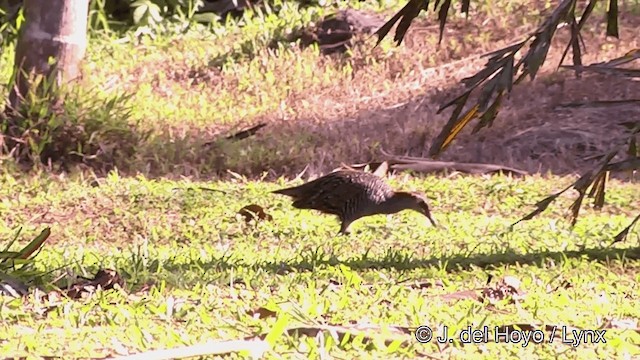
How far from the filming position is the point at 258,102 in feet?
37.0

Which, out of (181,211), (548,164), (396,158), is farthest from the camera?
(548,164)

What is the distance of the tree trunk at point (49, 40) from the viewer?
30.2 feet

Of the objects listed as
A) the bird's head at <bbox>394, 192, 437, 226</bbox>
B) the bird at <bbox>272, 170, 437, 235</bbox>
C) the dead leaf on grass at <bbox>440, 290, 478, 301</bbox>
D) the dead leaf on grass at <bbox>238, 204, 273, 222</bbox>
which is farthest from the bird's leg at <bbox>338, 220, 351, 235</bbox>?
the dead leaf on grass at <bbox>440, 290, 478, 301</bbox>

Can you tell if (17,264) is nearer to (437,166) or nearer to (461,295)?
(461,295)

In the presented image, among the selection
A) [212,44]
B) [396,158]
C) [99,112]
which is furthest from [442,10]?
[212,44]

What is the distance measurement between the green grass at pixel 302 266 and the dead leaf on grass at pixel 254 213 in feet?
0.16

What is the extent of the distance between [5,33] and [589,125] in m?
6.30

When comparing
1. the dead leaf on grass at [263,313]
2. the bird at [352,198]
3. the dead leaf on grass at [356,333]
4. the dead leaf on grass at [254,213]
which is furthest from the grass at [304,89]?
the dead leaf on grass at [356,333]

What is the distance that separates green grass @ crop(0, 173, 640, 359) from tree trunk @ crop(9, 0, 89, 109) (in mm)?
899

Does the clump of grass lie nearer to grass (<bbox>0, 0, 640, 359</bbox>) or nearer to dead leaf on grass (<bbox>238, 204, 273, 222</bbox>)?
grass (<bbox>0, 0, 640, 359</bbox>)

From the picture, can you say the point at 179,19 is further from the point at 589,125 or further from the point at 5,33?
the point at 589,125

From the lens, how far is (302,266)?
5.25 meters

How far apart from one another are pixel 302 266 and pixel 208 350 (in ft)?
6.58

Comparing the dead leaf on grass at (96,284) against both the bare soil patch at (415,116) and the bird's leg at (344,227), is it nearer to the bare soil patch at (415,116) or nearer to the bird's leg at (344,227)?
the bird's leg at (344,227)
